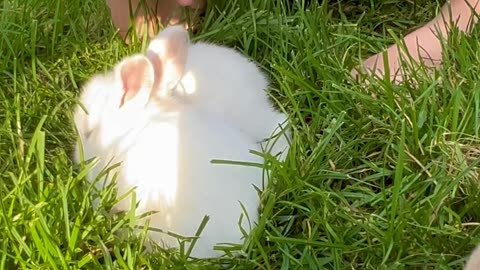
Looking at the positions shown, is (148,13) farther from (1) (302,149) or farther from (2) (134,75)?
(1) (302,149)

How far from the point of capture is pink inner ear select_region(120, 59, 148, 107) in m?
1.64

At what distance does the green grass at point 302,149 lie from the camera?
58.0 inches

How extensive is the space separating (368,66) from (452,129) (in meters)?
0.38

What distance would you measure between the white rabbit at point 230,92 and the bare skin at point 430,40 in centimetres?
23

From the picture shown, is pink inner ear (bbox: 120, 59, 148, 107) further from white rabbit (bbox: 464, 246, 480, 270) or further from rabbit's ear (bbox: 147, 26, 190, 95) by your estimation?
white rabbit (bbox: 464, 246, 480, 270)

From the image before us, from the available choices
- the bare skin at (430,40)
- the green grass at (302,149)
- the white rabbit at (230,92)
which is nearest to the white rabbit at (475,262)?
the green grass at (302,149)

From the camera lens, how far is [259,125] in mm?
1851

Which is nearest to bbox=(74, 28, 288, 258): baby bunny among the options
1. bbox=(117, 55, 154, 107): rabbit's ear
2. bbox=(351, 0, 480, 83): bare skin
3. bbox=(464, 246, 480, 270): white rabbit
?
bbox=(117, 55, 154, 107): rabbit's ear

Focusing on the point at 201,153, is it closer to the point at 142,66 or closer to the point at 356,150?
the point at 142,66

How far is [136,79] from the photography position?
1648 millimetres

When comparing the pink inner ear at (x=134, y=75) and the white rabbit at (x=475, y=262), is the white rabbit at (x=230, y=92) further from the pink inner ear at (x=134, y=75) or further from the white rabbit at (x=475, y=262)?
the white rabbit at (x=475, y=262)

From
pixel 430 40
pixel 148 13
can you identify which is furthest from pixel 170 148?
pixel 430 40

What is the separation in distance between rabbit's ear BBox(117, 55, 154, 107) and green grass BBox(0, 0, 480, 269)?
165 mm

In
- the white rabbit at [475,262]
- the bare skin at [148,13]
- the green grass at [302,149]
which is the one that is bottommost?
the green grass at [302,149]
